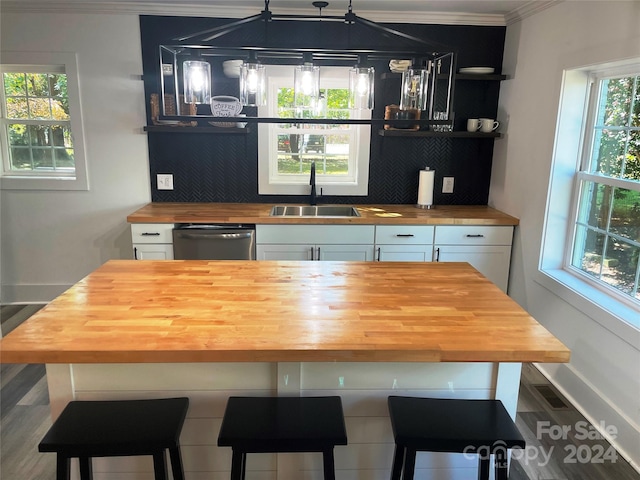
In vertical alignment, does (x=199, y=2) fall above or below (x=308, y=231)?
above

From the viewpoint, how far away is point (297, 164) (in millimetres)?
4047

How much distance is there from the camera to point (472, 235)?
11.5ft

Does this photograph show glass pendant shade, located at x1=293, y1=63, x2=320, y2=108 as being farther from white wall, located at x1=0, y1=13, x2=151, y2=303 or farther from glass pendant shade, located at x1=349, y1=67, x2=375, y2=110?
white wall, located at x1=0, y1=13, x2=151, y2=303

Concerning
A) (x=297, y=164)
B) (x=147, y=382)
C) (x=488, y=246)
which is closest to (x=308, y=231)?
(x=297, y=164)

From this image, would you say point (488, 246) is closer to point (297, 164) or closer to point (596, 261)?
point (596, 261)

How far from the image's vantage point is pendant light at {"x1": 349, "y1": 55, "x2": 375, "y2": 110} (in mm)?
1817

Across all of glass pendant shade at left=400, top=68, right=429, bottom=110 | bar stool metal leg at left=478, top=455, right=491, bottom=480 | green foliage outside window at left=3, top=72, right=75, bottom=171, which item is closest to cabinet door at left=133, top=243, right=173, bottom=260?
green foliage outside window at left=3, top=72, right=75, bottom=171

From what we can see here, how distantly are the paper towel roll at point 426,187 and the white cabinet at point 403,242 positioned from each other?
0.49m

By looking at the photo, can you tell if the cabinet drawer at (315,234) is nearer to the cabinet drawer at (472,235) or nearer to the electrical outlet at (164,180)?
the cabinet drawer at (472,235)

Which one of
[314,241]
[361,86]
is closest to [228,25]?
[361,86]

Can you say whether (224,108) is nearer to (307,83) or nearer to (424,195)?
(307,83)

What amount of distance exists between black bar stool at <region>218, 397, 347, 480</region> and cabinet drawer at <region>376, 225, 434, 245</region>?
1.98 metres

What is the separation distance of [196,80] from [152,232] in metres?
1.89

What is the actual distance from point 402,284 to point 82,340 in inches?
49.2
